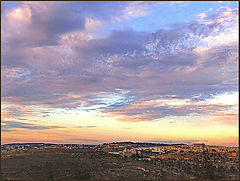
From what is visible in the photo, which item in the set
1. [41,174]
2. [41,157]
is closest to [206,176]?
[41,174]

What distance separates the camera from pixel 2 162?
39719mm

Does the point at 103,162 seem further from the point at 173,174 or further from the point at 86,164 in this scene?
the point at 173,174

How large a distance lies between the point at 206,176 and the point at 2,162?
27.0m

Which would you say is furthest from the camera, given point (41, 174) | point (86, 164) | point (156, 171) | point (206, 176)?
point (86, 164)

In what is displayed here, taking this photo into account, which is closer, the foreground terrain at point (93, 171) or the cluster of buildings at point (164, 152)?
the foreground terrain at point (93, 171)

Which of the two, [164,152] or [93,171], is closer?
[93,171]

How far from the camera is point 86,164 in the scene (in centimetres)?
3850

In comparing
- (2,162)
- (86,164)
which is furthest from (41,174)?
(2,162)

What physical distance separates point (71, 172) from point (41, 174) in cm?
329

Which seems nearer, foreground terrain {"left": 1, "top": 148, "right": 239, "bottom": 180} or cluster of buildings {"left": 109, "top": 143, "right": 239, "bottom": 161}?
foreground terrain {"left": 1, "top": 148, "right": 239, "bottom": 180}

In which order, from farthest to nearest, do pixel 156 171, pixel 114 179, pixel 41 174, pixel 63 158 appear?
pixel 63 158, pixel 156 171, pixel 41 174, pixel 114 179

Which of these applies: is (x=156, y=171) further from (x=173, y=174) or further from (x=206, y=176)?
(x=206, y=176)

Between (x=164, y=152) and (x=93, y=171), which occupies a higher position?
(x=93, y=171)

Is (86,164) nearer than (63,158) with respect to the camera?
Yes
